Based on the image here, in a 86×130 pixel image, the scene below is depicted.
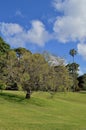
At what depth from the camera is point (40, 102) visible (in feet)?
152

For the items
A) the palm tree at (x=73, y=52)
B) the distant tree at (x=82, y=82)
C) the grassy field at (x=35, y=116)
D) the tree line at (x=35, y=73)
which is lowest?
the grassy field at (x=35, y=116)

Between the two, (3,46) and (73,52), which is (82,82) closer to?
(73,52)

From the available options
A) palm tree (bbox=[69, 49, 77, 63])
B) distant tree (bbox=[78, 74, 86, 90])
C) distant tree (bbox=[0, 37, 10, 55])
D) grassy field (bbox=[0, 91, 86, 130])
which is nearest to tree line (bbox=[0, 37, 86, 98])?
grassy field (bbox=[0, 91, 86, 130])

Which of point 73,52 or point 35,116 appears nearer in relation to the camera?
point 35,116

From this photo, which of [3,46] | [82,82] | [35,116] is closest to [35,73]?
[35,116]

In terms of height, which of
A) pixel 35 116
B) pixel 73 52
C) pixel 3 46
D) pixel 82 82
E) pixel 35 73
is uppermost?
pixel 73 52

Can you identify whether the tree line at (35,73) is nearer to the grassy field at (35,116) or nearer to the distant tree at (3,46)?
the grassy field at (35,116)

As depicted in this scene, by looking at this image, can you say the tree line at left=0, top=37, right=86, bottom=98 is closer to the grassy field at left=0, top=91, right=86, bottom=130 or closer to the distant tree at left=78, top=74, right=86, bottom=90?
the grassy field at left=0, top=91, right=86, bottom=130

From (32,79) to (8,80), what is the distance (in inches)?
148

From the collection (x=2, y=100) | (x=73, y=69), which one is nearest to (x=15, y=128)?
(x=2, y=100)

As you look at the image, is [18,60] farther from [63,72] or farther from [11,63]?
[63,72]

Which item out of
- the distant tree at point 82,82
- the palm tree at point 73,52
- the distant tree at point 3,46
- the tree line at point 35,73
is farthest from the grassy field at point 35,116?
the palm tree at point 73,52

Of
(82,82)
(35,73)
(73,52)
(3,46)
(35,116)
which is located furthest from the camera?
(73,52)

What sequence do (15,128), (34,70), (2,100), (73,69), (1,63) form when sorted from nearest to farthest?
(15,128)
(2,100)
(34,70)
(1,63)
(73,69)
